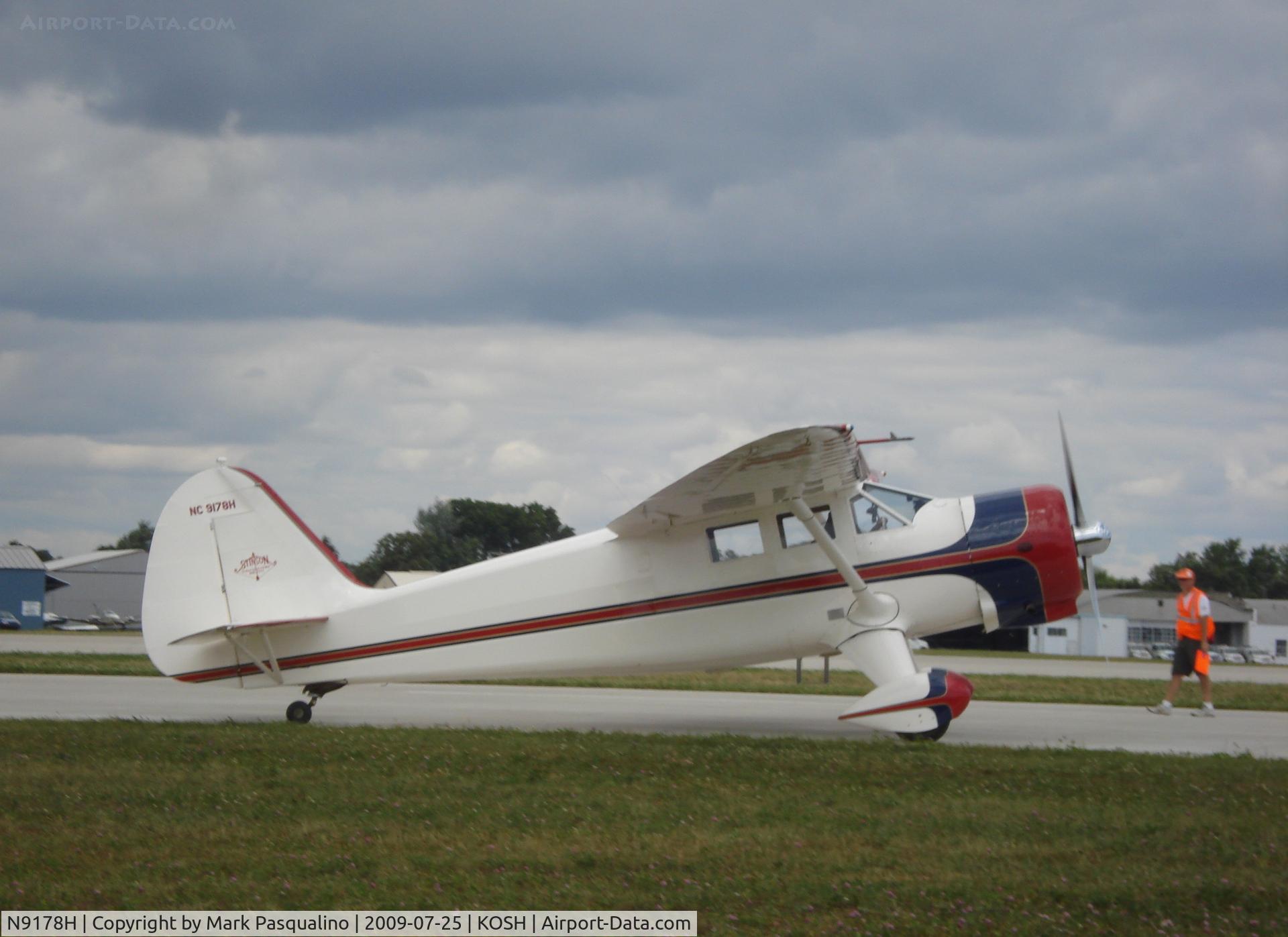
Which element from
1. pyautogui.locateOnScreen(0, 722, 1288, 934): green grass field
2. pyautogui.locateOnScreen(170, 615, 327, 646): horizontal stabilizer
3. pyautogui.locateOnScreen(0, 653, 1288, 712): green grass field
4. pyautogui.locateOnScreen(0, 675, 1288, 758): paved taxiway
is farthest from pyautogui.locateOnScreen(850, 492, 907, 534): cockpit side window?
pyautogui.locateOnScreen(170, 615, 327, 646): horizontal stabilizer

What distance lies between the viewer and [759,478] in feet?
34.0

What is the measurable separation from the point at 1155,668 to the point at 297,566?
28.6 metres

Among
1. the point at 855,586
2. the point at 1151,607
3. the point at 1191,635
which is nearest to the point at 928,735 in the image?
the point at 855,586

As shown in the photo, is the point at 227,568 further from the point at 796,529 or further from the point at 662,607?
the point at 796,529

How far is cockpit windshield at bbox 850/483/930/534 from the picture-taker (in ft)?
37.8

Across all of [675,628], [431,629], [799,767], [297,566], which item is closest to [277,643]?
[297,566]

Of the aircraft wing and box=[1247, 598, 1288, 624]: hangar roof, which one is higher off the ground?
the aircraft wing

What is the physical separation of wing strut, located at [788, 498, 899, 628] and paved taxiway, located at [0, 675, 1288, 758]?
1.20m

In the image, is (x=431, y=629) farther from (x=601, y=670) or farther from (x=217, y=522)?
(x=217, y=522)

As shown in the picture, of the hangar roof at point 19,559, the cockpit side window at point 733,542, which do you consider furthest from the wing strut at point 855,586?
the hangar roof at point 19,559

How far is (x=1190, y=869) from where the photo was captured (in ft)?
18.9

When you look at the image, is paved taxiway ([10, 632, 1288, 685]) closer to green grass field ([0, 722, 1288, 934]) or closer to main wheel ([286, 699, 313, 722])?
main wheel ([286, 699, 313, 722])

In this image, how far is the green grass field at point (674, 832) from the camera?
531cm

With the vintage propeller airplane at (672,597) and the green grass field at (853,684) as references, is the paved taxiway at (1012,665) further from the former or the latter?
the vintage propeller airplane at (672,597)
